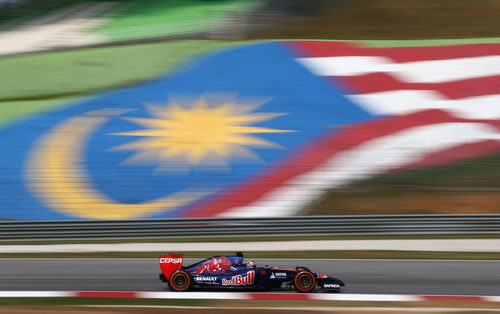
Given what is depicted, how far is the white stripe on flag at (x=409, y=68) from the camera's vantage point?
772 inches

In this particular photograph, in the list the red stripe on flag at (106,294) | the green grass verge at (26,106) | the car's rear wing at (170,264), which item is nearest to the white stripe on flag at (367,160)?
the green grass verge at (26,106)

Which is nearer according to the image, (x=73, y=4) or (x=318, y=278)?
(x=318, y=278)

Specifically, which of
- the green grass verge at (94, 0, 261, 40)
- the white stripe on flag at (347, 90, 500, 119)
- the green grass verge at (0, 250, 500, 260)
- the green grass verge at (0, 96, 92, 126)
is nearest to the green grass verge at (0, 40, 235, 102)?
the green grass verge at (0, 96, 92, 126)

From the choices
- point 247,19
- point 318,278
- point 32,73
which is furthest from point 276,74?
point 318,278

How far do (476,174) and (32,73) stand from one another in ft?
47.7

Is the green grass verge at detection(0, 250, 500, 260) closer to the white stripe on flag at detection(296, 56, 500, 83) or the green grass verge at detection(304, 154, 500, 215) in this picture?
the green grass verge at detection(304, 154, 500, 215)

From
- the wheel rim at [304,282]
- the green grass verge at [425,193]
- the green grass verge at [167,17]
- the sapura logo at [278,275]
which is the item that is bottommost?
the wheel rim at [304,282]

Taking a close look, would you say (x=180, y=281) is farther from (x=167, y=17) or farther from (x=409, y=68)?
(x=167, y=17)

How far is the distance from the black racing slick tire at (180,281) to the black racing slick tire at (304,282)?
5.49ft

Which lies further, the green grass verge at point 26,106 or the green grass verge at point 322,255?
the green grass verge at point 26,106

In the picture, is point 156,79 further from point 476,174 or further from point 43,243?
point 476,174

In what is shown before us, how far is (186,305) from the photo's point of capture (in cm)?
878

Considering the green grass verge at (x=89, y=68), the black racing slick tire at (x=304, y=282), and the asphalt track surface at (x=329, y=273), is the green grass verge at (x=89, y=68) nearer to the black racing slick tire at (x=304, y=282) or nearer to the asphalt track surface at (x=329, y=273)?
the asphalt track surface at (x=329, y=273)

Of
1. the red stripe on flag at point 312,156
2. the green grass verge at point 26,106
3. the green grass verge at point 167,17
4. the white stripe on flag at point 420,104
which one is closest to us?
the red stripe on flag at point 312,156
